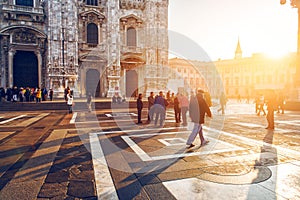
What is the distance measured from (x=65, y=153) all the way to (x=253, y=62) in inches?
2892

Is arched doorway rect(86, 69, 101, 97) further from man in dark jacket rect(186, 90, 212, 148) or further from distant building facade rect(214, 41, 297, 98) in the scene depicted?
distant building facade rect(214, 41, 297, 98)

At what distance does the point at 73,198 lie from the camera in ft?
11.6

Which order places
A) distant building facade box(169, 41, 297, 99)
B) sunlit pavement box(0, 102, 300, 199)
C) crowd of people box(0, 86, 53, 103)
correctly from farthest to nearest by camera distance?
distant building facade box(169, 41, 297, 99) → crowd of people box(0, 86, 53, 103) → sunlit pavement box(0, 102, 300, 199)

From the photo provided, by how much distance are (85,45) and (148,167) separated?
83.1 ft

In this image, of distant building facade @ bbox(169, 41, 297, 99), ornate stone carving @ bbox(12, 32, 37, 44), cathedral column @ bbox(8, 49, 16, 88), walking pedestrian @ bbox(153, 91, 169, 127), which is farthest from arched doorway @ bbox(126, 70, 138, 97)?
distant building facade @ bbox(169, 41, 297, 99)

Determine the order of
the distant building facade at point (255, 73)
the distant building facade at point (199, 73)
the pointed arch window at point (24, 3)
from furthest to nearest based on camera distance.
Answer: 1. the distant building facade at point (199, 73)
2. the distant building facade at point (255, 73)
3. the pointed arch window at point (24, 3)

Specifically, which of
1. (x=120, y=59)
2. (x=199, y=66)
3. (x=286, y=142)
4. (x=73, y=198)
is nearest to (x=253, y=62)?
(x=199, y=66)

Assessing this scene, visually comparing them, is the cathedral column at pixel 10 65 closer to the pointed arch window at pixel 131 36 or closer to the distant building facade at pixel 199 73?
the pointed arch window at pixel 131 36

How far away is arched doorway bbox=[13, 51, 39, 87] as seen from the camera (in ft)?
82.6

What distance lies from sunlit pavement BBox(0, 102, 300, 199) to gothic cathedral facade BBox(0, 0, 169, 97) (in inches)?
781

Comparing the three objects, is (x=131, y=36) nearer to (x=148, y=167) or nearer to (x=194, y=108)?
(x=194, y=108)

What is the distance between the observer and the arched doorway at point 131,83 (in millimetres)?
30766

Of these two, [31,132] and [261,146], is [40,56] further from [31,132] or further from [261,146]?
[261,146]

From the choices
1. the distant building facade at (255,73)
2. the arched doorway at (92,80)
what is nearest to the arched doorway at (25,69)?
the arched doorway at (92,80)
